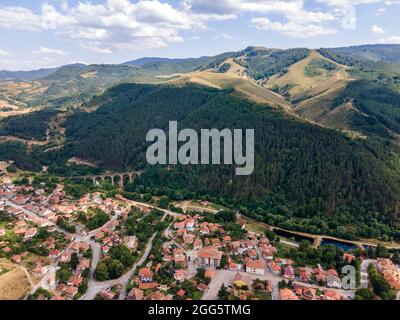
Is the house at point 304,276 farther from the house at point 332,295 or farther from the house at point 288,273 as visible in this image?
the house at point 332,295

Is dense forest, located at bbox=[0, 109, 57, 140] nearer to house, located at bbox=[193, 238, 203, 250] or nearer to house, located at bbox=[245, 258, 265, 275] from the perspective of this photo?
house, located at bbox=[193, 238, 203, 250]

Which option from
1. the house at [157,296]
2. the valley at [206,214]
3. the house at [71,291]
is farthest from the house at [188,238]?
the house at [71,291]

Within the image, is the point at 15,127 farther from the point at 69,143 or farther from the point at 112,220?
the point at 112,220

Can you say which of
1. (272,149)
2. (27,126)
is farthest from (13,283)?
(27,126)

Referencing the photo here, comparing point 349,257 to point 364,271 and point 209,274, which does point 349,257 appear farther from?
point 209,274
